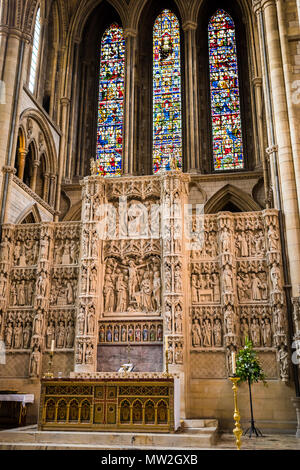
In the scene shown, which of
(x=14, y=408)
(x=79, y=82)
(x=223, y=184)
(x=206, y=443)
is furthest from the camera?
(x=79, y=82)

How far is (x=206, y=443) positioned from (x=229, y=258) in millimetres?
5697

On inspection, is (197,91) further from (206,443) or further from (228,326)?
(206,443)

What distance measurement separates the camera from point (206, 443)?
888 centimetres

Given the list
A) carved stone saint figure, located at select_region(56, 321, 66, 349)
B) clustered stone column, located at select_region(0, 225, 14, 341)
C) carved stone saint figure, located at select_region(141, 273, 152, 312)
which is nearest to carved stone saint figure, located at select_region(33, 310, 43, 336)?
carved stone saint figure, located at select_region(56, 321, 66, 349)

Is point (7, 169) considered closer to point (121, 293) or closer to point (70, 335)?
point (121, 293)

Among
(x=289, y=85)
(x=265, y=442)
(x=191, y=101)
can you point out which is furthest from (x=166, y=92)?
(x=265, y=442)

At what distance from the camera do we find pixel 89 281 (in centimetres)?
1360

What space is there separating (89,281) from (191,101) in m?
11.7

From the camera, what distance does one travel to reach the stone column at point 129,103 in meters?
21.2

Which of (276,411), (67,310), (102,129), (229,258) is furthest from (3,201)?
(276,411)

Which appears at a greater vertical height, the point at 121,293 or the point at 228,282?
the point at 228,282

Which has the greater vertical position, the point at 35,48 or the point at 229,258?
the point at 35,48

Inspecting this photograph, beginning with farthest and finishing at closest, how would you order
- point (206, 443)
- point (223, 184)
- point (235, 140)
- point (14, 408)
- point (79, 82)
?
point (79, 82)
point (235, 140)
point (223, 184)
point (14, 408)
point (206, 443)

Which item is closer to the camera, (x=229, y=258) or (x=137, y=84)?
(x=229, y=258)
